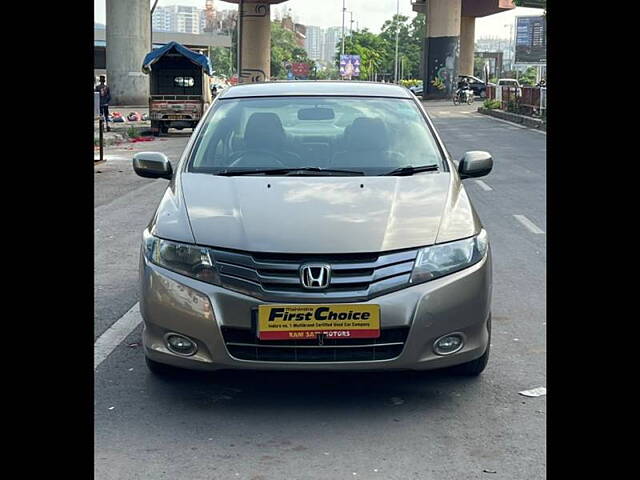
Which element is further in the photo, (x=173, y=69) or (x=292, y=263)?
(x=173, y=69)

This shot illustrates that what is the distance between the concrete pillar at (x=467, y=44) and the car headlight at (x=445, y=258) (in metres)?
79.8

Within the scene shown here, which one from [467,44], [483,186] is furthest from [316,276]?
[467,44]

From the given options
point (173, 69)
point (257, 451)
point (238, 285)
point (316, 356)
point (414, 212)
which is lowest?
point (257, 451)

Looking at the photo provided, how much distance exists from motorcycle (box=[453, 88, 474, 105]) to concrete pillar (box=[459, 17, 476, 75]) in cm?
2452

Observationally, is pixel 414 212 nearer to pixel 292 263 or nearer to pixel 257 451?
pixel 292 263

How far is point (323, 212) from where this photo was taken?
4879 mm

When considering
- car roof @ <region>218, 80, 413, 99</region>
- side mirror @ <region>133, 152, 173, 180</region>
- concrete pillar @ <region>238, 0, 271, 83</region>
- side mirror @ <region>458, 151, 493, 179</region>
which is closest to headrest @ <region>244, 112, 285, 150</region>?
car roof @ <region>218, 80, 413, 99</region>

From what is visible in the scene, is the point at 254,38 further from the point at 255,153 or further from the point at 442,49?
the point at 255,153
